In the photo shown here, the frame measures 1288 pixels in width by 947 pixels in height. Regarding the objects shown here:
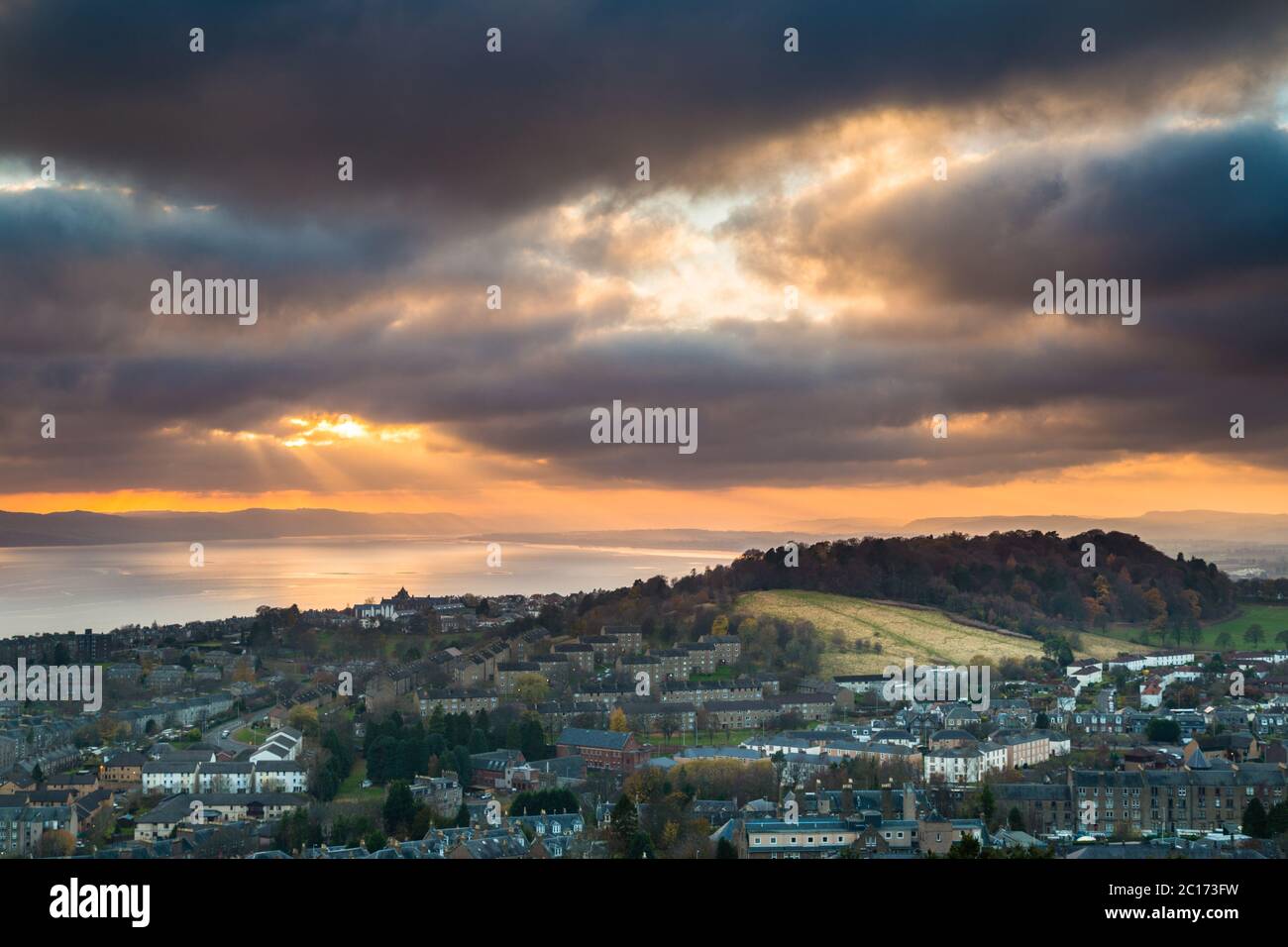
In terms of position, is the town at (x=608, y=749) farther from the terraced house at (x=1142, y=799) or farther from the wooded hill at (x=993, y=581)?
the wooded hill at (x=993, y=581)

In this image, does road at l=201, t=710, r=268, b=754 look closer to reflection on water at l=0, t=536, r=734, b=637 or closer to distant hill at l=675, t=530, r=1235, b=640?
reflection on water at l=0, t=536, r=734, b=637

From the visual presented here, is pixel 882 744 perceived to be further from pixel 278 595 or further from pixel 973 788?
pixel 278 595

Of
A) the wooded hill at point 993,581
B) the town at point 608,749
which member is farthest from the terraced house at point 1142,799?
the wooded hill at point 993,581

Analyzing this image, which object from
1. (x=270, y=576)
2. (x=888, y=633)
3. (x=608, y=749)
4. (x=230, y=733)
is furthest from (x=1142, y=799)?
(x=270, y=576)

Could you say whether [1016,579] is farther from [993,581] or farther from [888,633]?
[888,633]

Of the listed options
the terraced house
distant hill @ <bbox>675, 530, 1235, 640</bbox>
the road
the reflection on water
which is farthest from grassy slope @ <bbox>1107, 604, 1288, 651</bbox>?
the road

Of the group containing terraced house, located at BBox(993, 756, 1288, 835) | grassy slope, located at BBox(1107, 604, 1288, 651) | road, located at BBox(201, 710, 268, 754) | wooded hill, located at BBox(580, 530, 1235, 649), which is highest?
wooded hill, located at BBox(580, 530, 1235, 649)
